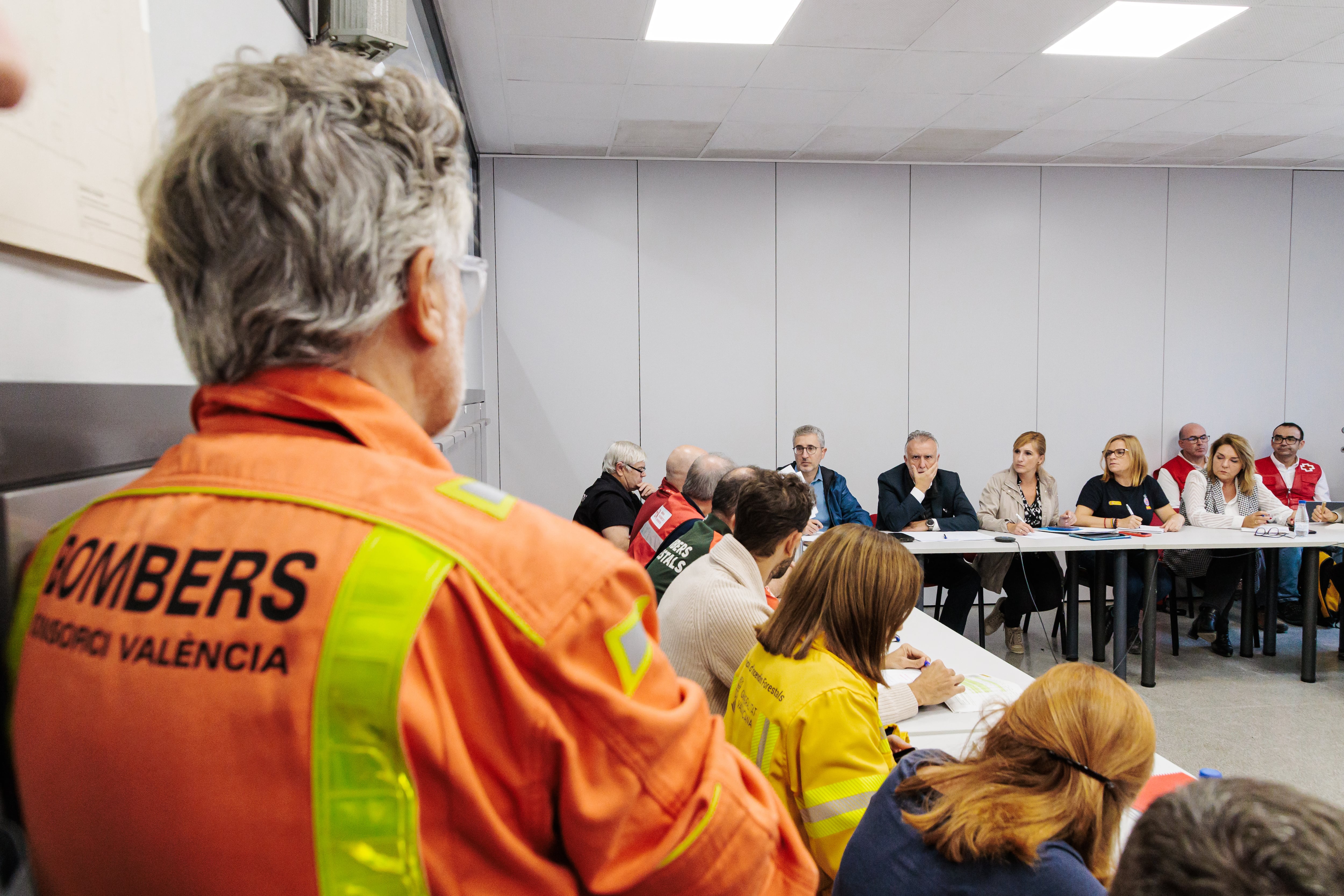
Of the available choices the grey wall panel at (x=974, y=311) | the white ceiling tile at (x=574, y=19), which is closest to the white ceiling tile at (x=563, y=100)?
the white ceiling tile at (x=574, y=19)

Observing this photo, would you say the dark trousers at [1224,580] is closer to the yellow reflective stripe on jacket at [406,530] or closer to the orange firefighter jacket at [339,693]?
the orange firefighter jacket at [339,693]

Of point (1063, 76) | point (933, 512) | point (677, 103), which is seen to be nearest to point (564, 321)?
point (677, 103)

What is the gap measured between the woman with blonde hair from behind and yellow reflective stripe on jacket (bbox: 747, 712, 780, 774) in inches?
10.6

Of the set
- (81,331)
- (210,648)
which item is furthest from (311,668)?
(81,331)

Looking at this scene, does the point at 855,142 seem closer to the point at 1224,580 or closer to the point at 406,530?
the point at 1224,580

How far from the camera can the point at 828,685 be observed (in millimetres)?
1501

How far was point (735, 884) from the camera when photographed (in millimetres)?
537

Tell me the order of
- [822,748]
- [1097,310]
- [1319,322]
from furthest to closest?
[1319,322] → [1097,310] → [822,748]

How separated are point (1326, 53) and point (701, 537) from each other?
4191mm

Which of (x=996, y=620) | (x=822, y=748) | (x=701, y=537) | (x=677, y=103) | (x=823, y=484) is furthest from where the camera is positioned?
(x=823, y=484)

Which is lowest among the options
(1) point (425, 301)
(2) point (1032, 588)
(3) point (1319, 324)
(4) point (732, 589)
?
(2) point (1032, 588)

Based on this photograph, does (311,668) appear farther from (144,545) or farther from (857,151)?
(857,151)

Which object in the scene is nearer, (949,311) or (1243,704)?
(1243,704)

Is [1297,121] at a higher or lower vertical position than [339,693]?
higher
